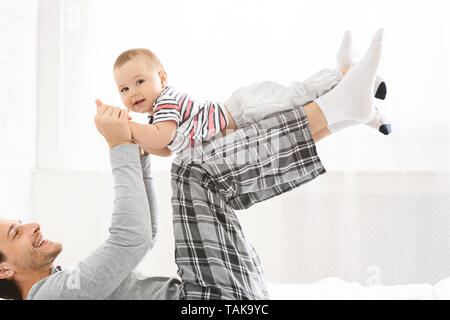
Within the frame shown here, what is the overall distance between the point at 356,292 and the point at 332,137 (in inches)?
34.9

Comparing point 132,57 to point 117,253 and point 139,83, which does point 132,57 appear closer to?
point 139,83

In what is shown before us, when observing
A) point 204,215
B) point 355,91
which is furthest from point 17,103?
point 355,91

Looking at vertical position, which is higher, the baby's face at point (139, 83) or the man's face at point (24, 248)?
the baby's face at point (139, 83)

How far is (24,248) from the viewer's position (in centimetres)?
109

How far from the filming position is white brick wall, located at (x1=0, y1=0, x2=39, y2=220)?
1.97 metres

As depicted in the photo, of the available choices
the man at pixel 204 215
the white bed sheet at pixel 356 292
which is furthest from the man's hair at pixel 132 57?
the white bed sheet at pixel 356 292

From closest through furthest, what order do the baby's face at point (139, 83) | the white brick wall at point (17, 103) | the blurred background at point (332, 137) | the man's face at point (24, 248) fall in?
1. the man's face at point (24, 248)
2. the baby's face at point (139, 83)
3. the white brick wall at point (17, 103)
4. the blurred background at point (332, 137)

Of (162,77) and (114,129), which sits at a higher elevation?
(162,77)

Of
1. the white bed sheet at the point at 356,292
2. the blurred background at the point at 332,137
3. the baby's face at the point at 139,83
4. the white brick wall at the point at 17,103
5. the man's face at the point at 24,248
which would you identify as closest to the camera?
the man's face at the point at 24,248

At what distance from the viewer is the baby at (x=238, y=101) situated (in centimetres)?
112

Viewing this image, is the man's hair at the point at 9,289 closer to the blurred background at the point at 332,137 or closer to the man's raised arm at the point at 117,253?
the man's raised arm at the point at 117,253

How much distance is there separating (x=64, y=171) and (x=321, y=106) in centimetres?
155

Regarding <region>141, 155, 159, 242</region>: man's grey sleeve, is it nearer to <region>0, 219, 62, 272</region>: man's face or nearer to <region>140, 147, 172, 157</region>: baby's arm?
<region>140, 147, 172, 157</region>: baby's arm
